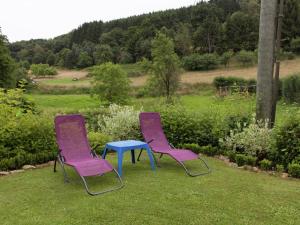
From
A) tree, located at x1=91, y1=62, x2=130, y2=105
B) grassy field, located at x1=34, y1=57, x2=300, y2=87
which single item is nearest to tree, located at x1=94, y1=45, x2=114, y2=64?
grassy field, located at x1=34, y1=57, x2=300, y2=87

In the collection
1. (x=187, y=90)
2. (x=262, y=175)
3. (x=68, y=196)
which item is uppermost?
(x=68, y=196)

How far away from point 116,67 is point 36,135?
79.3ft

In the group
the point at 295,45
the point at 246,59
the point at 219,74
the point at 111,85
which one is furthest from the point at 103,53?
the point at 111,85

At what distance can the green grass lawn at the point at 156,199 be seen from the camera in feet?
13.5

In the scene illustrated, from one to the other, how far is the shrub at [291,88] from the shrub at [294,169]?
23.7 metres

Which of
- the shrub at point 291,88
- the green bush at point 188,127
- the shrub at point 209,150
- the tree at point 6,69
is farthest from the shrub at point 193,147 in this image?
the shrub at point 291,88

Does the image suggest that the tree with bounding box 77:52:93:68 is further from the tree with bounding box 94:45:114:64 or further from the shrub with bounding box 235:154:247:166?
the shrub with bounding box 235:154:247:166

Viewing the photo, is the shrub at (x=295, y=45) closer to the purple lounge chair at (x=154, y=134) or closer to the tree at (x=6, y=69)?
the tree at (x=6, y=69)

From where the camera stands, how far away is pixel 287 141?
6254 mm

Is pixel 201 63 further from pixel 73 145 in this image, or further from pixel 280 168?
pixel 73 145

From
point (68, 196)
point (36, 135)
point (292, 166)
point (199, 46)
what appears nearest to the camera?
point (68, 196)

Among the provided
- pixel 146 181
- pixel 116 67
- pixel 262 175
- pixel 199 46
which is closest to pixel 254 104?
pixel 262 175

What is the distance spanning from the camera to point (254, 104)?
27.9 feet

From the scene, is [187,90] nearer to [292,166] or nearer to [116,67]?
[116,67]
